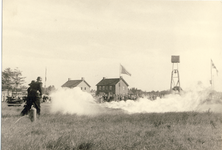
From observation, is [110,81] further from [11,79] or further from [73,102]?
[11,79]

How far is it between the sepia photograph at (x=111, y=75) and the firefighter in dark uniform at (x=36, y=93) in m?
0.02

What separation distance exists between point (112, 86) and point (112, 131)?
40.3 inches

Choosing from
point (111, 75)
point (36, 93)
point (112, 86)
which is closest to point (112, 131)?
point (112, 86)

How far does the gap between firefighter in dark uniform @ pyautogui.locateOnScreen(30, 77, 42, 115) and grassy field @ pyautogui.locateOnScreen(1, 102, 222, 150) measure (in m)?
0.16

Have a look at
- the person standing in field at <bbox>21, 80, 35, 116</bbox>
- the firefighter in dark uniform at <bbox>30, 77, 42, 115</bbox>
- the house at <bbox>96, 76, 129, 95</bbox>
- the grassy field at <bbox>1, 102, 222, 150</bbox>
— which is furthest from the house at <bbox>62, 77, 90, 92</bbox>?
the person standing in field at <bbox>21, 80, 35, 116</bbox>

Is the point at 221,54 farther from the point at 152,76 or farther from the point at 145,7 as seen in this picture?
the point at 145,7

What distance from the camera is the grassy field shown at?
4.45 meters

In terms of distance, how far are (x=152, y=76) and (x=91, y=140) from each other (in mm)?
2015

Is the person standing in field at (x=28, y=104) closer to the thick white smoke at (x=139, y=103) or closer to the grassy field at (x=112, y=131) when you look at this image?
the grassy field at (x=112, y=131)

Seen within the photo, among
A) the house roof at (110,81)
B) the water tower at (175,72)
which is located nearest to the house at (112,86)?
the house roof at (110,81)

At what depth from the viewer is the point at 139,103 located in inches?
218

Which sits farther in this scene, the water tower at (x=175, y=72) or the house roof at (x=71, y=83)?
the water tower at (x=175, y=72)

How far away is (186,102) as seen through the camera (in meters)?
5.48

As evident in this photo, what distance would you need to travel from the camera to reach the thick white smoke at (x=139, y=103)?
4.97 metres
